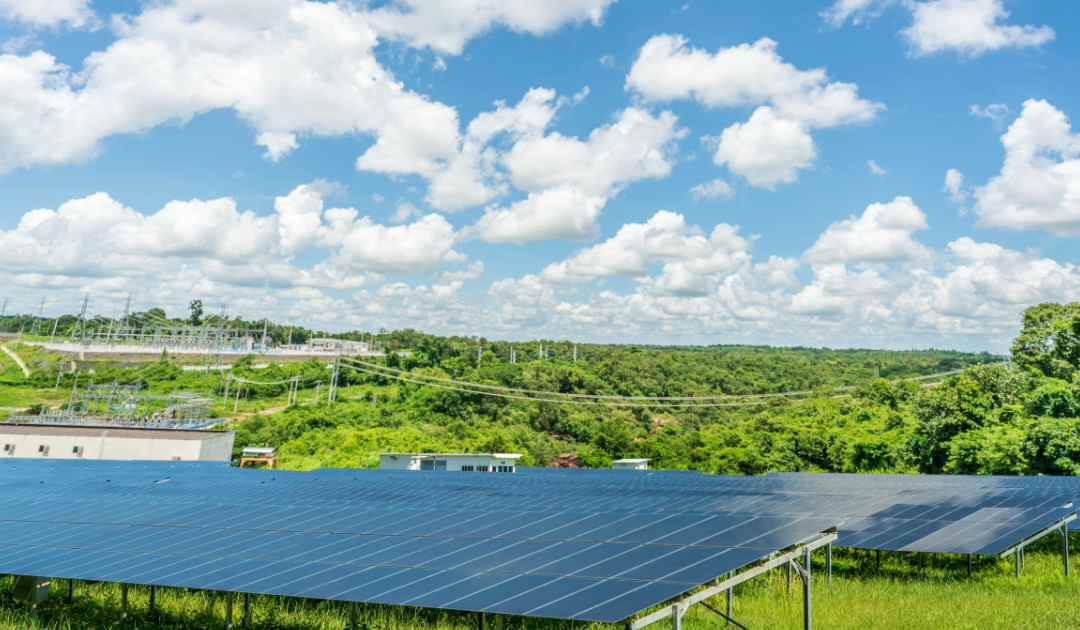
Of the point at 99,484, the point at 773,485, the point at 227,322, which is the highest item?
the point at 227,322

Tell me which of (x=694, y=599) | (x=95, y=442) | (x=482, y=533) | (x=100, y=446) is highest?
(x=694, y=599)

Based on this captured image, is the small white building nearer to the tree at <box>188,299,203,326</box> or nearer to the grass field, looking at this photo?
the grass field

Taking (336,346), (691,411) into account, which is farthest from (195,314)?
(691,411)

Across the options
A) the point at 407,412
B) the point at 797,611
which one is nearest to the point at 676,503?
the point at 797,611

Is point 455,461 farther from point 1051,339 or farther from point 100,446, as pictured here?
point 1051,339

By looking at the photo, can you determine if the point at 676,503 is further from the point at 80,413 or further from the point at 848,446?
the point at 80,413
